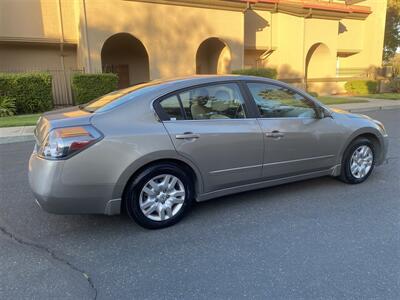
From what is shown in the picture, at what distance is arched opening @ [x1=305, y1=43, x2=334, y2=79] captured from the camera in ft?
68.6

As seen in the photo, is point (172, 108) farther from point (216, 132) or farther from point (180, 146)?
point (216, 132)

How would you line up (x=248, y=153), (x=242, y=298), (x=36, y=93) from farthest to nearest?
(x=36, y=93) < (x=248, y=153) < (x=242, y=298)

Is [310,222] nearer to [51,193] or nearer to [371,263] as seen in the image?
[371,263]

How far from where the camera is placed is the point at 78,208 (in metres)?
3.18

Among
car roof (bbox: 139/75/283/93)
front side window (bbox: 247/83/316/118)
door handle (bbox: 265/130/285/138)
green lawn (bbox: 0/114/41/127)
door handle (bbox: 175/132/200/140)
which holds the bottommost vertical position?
green lawn (bbox: 0/114/41/127)

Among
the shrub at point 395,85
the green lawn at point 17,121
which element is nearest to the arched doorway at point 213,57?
the green lawn at point 17,121

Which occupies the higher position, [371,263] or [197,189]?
[197,189]

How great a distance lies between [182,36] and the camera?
617 inches

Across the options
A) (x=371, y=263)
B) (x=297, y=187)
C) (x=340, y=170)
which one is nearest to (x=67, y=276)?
(x=371, y=263)

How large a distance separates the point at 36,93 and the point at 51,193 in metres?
10.5

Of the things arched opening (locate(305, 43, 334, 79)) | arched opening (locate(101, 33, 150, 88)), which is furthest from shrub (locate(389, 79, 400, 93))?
arched opening (locate(101, 33, 150, 88))

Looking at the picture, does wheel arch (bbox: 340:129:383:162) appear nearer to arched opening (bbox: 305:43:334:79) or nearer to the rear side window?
the rear side window

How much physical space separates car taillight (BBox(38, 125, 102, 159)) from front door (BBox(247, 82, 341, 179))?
1.88 m

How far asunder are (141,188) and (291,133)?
6.23 ft
